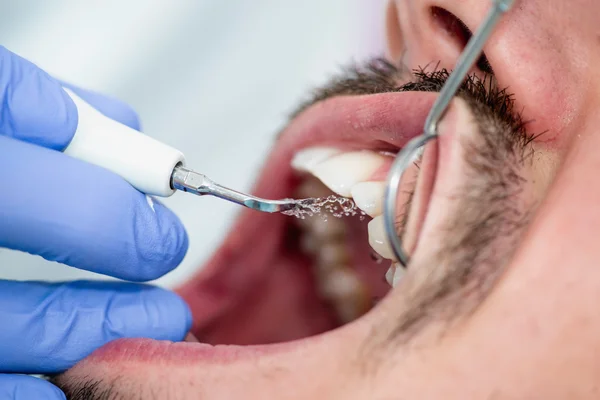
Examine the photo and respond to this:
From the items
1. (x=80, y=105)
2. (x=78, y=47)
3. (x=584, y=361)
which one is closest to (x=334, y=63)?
(x=78, y=47)

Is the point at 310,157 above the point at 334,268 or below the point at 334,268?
above

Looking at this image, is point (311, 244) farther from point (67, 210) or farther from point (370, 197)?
point (67, 210)

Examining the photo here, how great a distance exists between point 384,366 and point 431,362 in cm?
5

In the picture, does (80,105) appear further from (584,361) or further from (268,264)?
(584,361)

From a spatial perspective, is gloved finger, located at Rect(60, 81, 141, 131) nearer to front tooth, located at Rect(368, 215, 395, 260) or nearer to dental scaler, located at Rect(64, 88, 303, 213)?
dental scaler, located at Rect(64, 88, 303, 213)

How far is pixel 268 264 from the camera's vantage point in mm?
1030

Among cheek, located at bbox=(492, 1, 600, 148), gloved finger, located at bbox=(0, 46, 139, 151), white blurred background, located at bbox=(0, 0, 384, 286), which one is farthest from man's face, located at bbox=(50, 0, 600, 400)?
white blurred background, located at bbox=(0, 0, 384, 286)

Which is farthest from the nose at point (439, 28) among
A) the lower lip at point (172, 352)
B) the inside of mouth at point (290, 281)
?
the lower lip at point (172, 352)

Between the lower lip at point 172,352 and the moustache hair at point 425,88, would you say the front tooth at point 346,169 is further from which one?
the lower lip at point 172,352

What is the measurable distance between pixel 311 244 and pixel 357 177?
0.24 meters

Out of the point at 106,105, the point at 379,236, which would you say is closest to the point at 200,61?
the point at 106,105

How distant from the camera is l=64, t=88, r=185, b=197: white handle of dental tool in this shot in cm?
69

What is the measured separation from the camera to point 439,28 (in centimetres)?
73

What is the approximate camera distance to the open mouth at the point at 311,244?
82cm
